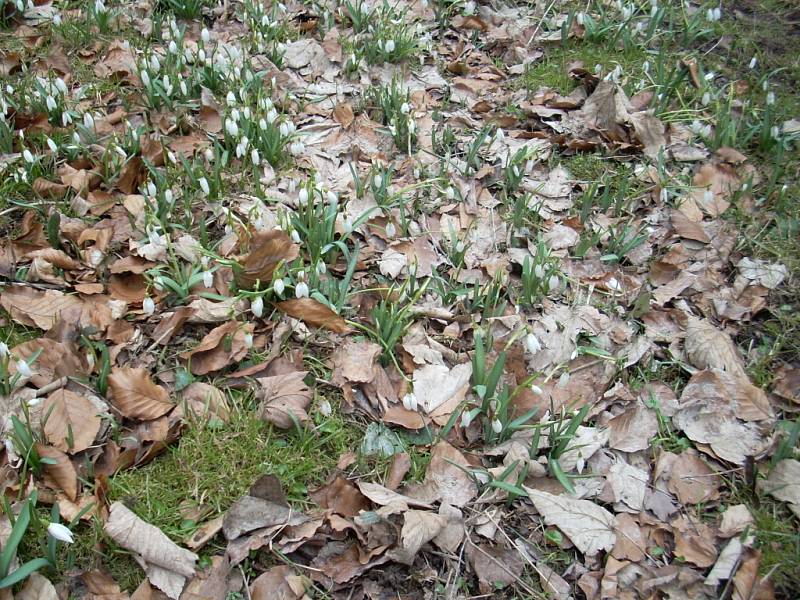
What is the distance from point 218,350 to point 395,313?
632mm

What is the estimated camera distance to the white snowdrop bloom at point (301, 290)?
246cm

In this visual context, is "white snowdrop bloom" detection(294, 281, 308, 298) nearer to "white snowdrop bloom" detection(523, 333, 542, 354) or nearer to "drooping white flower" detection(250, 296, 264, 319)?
"drooping white flower" detection(250, 296, 264, 319)

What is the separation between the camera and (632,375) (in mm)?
2516

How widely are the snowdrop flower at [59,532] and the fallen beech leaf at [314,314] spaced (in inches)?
40.5

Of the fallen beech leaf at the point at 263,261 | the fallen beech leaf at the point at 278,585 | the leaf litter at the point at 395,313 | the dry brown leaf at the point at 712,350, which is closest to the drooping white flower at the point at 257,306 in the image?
the leaf litter at the point at 395,313

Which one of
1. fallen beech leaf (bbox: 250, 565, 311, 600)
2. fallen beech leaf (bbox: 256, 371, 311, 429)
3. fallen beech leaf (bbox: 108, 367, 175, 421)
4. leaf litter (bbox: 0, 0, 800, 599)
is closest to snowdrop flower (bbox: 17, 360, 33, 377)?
leaf litter (bbox: 0, 0, 800, 599)

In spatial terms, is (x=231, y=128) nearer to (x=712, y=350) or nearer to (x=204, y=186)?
(x=204, y=186)

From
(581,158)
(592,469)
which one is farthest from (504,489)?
(581,158)

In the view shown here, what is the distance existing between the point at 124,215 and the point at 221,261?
60 cm

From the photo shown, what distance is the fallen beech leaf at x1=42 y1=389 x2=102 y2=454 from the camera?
81.4 inches

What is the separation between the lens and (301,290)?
8.12 feet

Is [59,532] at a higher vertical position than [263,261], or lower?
lower

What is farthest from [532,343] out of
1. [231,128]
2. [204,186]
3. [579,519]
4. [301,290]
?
[231,128]

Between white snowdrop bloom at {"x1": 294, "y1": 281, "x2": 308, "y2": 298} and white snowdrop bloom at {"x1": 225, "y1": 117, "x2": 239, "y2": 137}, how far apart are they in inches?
36.9
